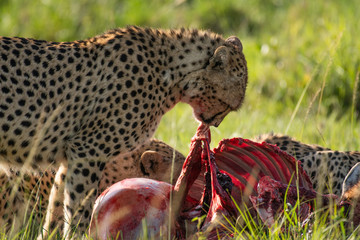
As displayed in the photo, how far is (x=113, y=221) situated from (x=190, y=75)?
3.69ft

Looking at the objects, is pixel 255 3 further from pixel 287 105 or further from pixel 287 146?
pixel 287 146

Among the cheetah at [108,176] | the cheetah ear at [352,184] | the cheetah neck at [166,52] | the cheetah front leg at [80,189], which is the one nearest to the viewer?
the cheetah ear at [352,184]

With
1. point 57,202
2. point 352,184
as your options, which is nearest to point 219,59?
point 352,184

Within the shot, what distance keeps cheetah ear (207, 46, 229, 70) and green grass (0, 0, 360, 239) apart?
703 millimetres

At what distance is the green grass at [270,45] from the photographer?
5.36m

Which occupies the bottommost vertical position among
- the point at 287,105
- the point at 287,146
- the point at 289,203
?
the point at 289,203

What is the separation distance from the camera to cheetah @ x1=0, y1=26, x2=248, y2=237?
3531 mm

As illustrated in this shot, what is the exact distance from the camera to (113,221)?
3.02 m

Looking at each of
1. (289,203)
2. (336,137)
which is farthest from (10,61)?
(336,137)

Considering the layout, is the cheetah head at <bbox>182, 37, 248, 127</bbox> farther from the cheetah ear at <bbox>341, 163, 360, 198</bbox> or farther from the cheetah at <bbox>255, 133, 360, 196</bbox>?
the cheetah ear at <bbox>341, 163, 360, 198</bbox>

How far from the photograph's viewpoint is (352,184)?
11.0ft

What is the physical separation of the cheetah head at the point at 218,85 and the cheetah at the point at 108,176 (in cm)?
31

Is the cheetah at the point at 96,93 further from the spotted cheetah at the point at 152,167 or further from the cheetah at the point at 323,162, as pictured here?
the cheetah at the point at 323,162

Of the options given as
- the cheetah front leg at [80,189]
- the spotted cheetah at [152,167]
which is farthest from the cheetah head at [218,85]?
the cheetah front leg at [80,189]
